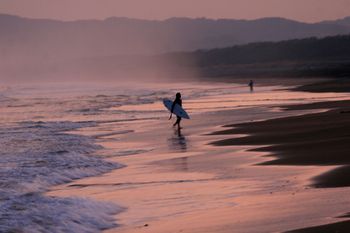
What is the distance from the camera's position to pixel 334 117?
23.5 metres

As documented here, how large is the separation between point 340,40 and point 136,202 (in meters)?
143

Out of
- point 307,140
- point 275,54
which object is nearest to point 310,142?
point 307,140

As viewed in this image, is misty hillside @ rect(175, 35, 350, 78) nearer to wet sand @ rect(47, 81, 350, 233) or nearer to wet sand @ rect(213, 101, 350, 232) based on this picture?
wet sand @ rect(213, 101, 350, 232)

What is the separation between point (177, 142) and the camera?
816 inches

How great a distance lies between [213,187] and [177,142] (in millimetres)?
8323

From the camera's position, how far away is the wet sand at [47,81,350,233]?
9.70m

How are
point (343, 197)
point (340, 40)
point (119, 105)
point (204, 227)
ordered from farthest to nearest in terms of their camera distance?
point (340, 40)
point (119, 105)
point (343, 197)
point (204, 227)

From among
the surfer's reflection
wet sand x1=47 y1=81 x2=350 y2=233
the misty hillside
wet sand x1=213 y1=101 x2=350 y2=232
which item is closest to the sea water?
wet sand x1=47 y1=81 x2=350 y2=233

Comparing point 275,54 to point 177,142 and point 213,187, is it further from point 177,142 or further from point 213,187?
point 213,187

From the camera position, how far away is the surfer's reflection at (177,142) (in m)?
19.2

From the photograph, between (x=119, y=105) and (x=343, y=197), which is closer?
(x=343, y=197)

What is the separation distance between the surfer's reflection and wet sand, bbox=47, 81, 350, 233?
Result: 0.06 ft

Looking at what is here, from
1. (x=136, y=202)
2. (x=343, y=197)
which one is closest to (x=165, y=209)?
(x=136, y=202)

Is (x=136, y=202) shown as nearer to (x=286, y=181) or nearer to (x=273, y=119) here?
(x=286, y=181)
